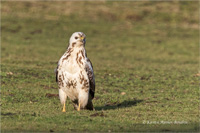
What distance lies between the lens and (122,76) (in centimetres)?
2389

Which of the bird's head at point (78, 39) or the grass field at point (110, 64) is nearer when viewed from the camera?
the grass field at point (110, 64)

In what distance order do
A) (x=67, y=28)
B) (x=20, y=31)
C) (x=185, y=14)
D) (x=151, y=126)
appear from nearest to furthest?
(x=151, y=126) < (x=20, y=31) < (x=67, y=28) < (x=185, y=14)

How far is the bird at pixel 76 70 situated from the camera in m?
13.1

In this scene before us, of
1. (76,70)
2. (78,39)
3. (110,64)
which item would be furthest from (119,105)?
(110,64)

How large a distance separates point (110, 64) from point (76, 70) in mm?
16210

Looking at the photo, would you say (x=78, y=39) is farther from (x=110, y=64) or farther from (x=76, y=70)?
(x=110, y=64)

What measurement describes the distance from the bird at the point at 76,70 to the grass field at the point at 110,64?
716mm

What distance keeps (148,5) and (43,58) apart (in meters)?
32.7

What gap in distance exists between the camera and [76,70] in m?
13.1

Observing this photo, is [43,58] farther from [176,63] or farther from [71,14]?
[71,14]

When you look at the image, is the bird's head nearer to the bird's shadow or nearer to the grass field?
the grass field

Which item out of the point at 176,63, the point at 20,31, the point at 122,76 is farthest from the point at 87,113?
the point at 20,31

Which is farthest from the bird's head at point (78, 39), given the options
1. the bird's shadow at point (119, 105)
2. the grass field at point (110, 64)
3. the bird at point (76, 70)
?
the bird's shadow at point (119, 105)

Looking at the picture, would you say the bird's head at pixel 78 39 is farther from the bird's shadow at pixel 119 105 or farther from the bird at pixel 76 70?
the bird's shadow at pixel 119 105
